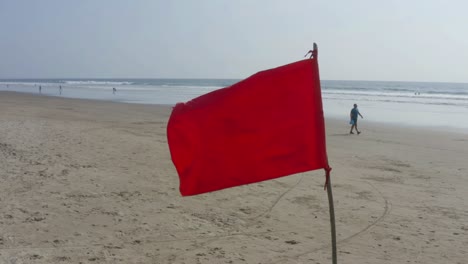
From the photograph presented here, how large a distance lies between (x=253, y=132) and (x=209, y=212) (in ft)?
14.5

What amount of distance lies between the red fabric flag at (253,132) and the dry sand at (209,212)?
2466mm

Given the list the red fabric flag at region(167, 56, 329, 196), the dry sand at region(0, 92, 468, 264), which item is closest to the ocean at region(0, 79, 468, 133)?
the dry sand at region(0, 92, 468, 264)

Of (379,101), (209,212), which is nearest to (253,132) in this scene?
(209,212)

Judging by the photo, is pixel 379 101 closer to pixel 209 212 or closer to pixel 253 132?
pixel 209 212

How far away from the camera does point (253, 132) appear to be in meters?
4.25

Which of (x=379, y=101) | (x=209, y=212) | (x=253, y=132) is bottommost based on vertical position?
(x=209, y=212)

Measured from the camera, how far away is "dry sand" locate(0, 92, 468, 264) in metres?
6.53

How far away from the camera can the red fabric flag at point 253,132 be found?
4.16 m

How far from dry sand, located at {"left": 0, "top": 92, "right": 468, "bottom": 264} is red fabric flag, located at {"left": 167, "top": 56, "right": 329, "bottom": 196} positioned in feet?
8.09

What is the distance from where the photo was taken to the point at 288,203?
9125mm

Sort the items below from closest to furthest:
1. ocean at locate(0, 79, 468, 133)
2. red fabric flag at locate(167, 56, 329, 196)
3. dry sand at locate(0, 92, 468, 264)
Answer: red fabric flag at locate(167, 56, 329, 196) < dry sand at locate(0, 92, 468, 264) < ocean at locate(0, 79, 468, 133)

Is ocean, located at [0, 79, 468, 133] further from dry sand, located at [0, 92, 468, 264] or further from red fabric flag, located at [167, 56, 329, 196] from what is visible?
red fabric flag, located at [167, 56, 329, 196]

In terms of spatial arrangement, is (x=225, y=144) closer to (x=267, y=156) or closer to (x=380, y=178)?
(x=267, y=156)

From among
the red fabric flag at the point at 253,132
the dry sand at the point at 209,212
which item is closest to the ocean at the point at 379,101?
the dry sand at the point at 209,212
